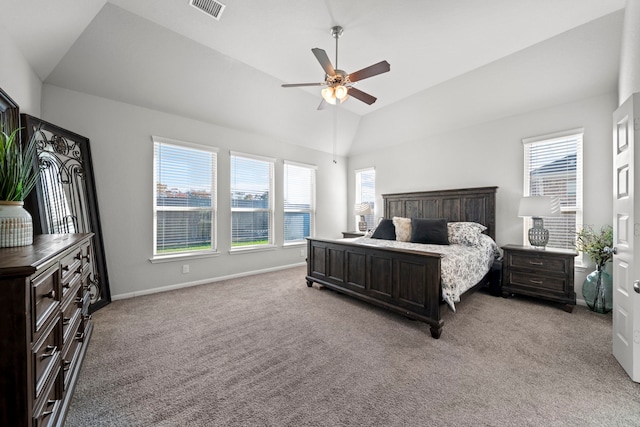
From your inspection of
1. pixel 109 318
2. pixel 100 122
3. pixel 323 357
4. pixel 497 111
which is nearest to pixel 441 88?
pixel 497 111

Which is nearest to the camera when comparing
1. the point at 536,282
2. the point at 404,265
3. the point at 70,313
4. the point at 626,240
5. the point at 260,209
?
the point at 70,313

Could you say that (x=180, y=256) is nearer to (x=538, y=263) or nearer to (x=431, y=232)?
(x=431, y=232)

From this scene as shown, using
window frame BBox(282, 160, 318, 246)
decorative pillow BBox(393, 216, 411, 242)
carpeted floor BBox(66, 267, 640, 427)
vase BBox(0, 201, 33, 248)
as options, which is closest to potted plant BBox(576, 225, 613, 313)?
carpeted floor BBox(66, 267, 640, 427)

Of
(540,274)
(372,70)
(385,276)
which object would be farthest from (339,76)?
(540,274)

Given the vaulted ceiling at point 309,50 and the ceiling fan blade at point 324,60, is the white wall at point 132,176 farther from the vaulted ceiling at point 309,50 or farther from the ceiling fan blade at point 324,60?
the ceiling fan blade at point 324,60

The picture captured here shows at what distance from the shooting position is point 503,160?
13.2 feet

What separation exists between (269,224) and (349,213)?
233cm

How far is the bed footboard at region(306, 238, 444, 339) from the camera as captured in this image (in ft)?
8.22

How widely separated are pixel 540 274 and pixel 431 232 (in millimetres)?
1406

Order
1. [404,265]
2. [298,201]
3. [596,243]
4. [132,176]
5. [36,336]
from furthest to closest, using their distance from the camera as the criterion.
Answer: [298,201]
[132,176]
[596,243]
[404,265]
[36,336]

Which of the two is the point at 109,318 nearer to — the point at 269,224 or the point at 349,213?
the point at 269,224

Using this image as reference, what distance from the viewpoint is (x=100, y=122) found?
332cm

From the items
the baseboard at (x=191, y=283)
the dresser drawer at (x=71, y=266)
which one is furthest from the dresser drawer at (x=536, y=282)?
the dresser drawer at (x=71, y=266)

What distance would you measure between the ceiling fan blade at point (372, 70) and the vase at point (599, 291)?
3505 millimetres
